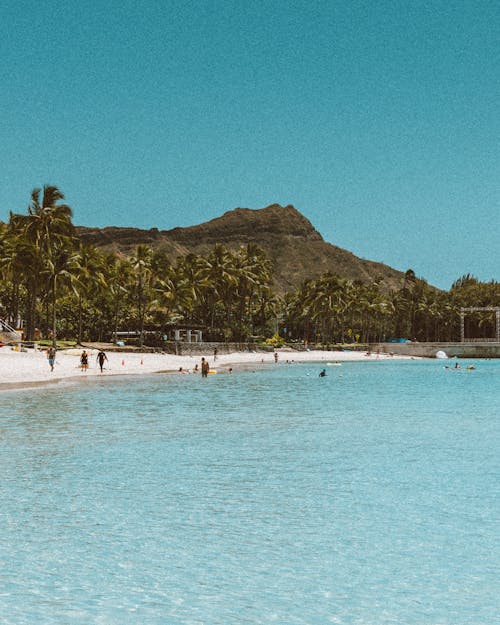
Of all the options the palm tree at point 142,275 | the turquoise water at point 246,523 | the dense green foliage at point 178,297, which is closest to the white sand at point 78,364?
the dense green foliage at point 178,297

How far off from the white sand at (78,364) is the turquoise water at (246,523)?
20.9 m

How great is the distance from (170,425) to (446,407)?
1598cm

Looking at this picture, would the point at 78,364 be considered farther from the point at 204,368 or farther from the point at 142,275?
the point at 142,275

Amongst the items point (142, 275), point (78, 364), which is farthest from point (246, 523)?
point (142, 275)

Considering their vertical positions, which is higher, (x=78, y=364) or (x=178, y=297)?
(x=178, y=297)

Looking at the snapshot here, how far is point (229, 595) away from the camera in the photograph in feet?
29.0

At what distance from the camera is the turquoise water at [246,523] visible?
855 centimetres

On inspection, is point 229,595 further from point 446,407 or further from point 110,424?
point 446,407

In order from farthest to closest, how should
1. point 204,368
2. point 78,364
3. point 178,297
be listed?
point 178,297
point 78,364
point 204,368

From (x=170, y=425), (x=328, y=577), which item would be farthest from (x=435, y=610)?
(x=170, y=425)

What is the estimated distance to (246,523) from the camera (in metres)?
12.2

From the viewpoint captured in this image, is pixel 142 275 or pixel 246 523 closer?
pixel 246 523

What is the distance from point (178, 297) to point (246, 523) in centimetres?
8687

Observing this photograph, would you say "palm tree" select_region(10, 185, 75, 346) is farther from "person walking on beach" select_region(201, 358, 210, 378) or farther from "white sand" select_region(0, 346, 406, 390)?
"person walking on beach" select_region(201, 358, 210, 378)
